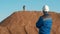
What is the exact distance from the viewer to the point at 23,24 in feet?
129

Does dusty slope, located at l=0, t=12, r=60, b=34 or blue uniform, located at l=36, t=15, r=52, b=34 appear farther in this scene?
dusty slope, located at l=0, t=12, r=60, b=34

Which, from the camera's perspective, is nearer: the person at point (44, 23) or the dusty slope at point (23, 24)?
the person at point (44, 23)

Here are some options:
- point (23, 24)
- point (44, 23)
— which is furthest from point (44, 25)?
point (23, 24)

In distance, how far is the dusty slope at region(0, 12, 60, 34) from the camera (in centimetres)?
3531

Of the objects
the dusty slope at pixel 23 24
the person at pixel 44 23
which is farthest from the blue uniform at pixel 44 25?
the dusty slope at pixel 23 24

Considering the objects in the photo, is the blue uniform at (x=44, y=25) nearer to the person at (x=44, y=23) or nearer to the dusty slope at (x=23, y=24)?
the person at (x=44, y=23)

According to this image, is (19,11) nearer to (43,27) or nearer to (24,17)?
(24,17)

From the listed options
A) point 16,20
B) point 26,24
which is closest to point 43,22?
point 26,24

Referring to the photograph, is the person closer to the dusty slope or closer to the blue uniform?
the blue uniform

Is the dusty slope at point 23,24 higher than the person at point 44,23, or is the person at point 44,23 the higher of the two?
the person at point 44,23

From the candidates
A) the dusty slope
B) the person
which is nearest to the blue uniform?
the person

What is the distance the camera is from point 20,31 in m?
35.2

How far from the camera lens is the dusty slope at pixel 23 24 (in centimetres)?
Result: 3531

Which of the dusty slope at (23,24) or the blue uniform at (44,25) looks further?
the dusty slope at (23,24)
